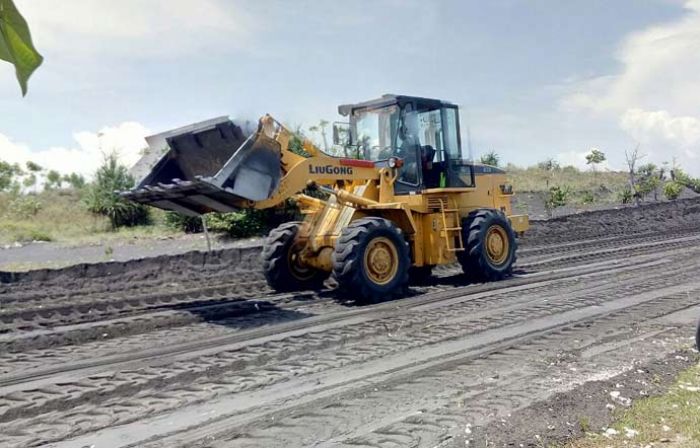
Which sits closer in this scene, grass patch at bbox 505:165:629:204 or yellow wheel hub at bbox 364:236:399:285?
yellow wheel hub at bbox 364:236:399:285

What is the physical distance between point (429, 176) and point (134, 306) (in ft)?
18.2

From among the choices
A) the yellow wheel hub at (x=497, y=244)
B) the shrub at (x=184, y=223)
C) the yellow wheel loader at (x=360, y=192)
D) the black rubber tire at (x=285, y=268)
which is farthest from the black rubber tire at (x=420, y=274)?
the shrub at (x=184, y=223)

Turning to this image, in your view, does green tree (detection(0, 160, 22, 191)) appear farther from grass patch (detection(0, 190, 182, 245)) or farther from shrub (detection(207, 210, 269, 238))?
shrub (detection(207, 210, 269, 238))

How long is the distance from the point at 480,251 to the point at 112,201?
17.2 m

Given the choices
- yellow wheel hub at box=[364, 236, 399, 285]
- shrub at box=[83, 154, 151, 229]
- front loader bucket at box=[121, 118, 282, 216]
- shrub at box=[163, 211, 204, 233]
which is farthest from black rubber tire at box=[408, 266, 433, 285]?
shrub at box=[83, 154, 151, 229]

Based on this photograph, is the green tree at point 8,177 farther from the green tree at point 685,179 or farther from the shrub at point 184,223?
the green tree at point 685,179

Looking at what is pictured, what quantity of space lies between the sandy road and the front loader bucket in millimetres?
1613

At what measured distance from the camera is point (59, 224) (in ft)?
90.6

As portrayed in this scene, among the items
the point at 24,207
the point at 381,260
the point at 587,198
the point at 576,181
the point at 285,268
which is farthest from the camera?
the point at 576,181

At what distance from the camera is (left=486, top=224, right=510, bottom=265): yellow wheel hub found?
13.2m

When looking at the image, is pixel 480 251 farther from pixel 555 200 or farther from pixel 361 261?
pixel 555 200

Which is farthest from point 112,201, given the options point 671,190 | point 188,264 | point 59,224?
point 671,190

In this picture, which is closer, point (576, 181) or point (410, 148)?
point (410, 148)

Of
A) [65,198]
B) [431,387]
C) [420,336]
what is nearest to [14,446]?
[431,387]
